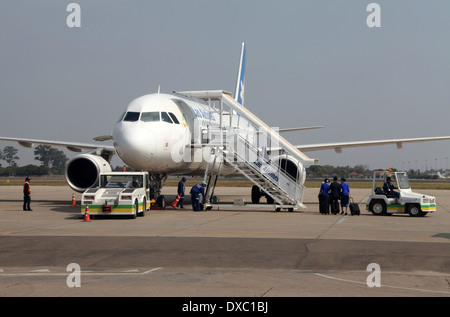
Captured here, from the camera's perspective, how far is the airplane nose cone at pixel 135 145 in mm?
20312

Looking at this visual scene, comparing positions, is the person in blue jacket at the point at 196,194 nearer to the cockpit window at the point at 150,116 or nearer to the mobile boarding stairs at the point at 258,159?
the mobile boarding stairs at the point at 258,159

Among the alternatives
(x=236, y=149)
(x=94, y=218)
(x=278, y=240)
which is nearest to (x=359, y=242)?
(x=278, y=240)

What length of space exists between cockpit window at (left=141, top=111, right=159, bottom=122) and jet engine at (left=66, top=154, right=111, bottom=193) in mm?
3644

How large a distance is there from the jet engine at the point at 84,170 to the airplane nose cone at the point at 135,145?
330 centimetres

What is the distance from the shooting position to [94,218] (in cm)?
1909

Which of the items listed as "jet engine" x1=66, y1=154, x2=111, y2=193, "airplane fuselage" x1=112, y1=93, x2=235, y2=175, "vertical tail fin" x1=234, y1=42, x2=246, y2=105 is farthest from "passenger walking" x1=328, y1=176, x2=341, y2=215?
"vertical tail fin" x1=234, y1=42, x2=246, y2=105

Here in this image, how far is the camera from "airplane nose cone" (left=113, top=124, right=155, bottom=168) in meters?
20.3

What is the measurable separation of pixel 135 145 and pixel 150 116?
169 centimetres

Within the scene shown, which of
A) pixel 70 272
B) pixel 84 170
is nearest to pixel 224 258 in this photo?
pixel 70 272

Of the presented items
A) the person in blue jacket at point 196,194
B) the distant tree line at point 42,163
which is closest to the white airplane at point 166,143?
the person in blue jacket at point 196,194

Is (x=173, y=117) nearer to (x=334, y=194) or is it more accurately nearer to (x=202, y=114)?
(x=202, y=114)

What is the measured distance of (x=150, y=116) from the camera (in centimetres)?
2145
